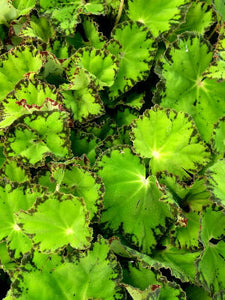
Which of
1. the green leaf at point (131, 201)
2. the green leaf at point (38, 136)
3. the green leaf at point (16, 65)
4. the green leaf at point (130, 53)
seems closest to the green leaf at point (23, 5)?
the green leaf at point (16, 65)

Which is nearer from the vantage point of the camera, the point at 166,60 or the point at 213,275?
the point at 213,275

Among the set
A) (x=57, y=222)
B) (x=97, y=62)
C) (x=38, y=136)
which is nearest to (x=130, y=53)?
(x=97, y=62)

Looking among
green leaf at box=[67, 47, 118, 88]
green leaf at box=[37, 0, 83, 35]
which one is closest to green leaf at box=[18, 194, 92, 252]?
green leaf at box=[67, 47, 118, 88]

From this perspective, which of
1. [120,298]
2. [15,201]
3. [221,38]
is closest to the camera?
[120,298]

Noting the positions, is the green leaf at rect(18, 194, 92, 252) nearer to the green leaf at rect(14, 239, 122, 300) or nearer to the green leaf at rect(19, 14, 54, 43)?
the green leaf at rect(14, 239, 122, 300)

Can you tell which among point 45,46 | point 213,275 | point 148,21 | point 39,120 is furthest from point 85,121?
point 213,275

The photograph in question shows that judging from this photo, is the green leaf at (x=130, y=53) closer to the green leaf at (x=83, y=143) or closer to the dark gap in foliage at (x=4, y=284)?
the green leaf at (x=83, y=143)

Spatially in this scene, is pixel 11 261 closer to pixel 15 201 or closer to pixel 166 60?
pixel 15 201

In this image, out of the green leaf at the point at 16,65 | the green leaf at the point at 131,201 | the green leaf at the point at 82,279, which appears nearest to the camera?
the green leaf at the point at 82,279
